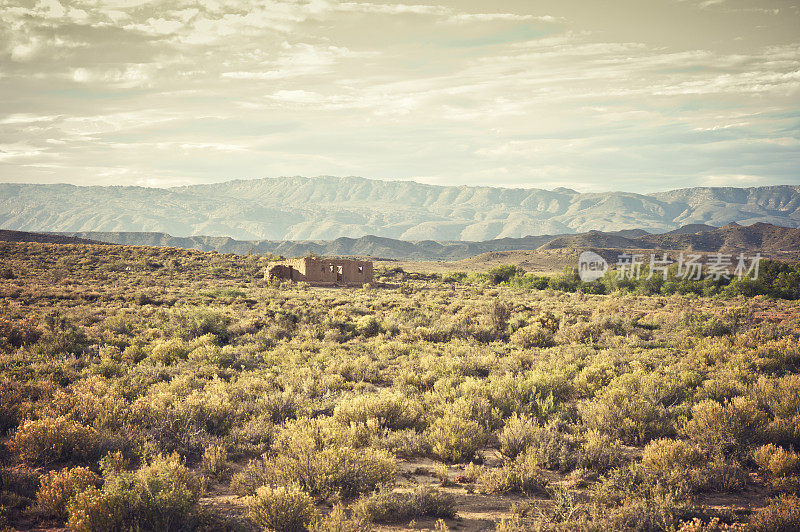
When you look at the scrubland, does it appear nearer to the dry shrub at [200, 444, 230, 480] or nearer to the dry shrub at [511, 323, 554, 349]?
the dry shrub at [200, 444, 230, 480]

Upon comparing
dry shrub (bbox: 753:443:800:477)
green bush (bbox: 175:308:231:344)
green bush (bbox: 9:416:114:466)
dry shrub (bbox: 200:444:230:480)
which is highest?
dry shrub (bbox: 753:443:800:477)

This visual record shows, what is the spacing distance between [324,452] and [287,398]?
3.10 meters

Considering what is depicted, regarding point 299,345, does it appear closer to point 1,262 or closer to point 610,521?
point 610,521

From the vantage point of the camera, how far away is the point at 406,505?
5062 millimetres

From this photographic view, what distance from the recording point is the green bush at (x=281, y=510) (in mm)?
4469

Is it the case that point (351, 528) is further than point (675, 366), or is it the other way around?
point (675, 366)

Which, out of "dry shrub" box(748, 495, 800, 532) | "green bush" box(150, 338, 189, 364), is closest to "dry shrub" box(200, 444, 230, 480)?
"dry shrub" box(748, 495, 800, 532)

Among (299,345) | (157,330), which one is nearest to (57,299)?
(157,330)

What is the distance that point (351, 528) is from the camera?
4.34 meters

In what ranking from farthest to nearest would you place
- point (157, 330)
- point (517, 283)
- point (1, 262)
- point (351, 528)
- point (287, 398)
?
point (517, 283) → point (1, 262) → point (157, 330) → point (287, 398) → point (351, 528)

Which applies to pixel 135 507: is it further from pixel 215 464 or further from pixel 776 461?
pixel 776 461

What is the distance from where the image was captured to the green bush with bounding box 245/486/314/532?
4.47 m

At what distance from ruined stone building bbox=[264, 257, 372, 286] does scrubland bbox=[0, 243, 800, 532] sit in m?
29.3

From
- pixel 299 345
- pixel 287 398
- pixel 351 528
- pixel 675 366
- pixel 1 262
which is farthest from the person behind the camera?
pixel 1 262
